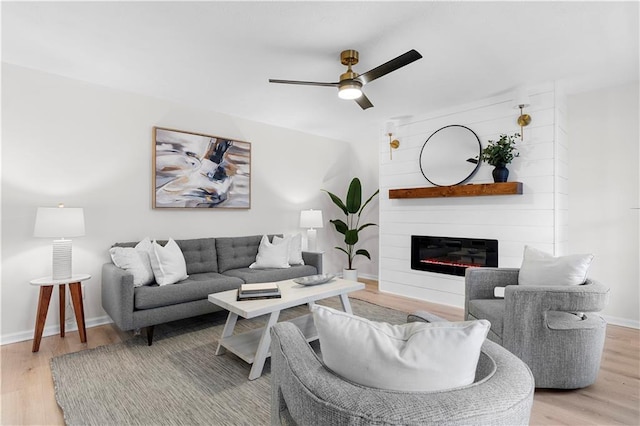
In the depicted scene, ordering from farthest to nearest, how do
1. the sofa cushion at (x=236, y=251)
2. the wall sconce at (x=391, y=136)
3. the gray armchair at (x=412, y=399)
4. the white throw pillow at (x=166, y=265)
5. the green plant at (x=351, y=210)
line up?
1. the green plant at (x=351, y=210)
2. the wall sconce at (x=391, y=136)
3. the sofa cushion at (x=236, y=251)
4. the white throw pillow at (x=166, y=265)
5. the gray armchair at (x=412, y=399)

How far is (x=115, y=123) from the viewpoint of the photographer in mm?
3381

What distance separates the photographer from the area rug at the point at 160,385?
1802mm

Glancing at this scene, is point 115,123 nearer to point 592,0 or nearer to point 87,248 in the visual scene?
point 87,248

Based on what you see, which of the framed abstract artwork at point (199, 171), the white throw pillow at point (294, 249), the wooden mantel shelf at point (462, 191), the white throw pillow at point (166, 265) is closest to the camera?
the white throw pillow at point (166, 265)

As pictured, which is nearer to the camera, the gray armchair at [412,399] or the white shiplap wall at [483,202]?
the gray armchair at [412,399]

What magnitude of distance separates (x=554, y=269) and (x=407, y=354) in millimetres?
1965

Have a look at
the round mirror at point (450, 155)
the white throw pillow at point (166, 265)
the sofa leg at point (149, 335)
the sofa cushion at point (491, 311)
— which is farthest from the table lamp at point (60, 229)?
the round mirror at point (450, 155)

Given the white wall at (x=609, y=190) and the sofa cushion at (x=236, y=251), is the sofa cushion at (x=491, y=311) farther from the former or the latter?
the sofa cushion at (x=236, y=251)

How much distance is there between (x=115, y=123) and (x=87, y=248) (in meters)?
1.28

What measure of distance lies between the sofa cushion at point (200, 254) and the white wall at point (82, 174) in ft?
0.96

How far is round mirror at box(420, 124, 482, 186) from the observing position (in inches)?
152

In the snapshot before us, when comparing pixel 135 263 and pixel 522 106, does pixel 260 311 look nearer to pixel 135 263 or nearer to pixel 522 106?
pixel 135 263

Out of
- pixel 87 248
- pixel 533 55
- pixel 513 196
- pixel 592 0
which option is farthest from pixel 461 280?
pixel 87 248

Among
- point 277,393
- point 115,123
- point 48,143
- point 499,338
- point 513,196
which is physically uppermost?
point 115,123
